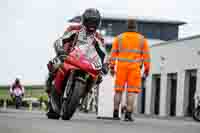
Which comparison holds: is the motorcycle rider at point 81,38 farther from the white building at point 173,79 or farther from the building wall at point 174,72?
the building wall at point 174,72

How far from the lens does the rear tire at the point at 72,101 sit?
14.5 metres

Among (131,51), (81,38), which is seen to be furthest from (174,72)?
(81,38)

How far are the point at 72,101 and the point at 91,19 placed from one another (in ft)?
4.41

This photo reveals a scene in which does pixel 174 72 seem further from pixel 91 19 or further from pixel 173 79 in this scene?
pixel 91 19

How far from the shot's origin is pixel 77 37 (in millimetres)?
15164

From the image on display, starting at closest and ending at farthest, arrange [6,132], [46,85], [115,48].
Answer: [6,132] < [46,85] < [115,48]

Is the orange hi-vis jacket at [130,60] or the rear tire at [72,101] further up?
the orange hi-vis jacket at [130,60]

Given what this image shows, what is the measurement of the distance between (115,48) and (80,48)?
8.66ft

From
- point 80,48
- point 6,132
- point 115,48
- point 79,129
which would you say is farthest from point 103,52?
point 6,132

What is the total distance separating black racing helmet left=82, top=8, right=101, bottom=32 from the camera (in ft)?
49.5

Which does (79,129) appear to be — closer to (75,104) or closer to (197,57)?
(75,104)

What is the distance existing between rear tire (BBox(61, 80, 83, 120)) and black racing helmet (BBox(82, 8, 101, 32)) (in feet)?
3.19

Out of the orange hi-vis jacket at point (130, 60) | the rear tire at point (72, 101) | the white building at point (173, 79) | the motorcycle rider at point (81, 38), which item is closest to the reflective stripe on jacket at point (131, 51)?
the orange hi-vis jacket at point (130, 60)

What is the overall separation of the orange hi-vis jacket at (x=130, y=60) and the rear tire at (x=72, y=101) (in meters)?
2.78
